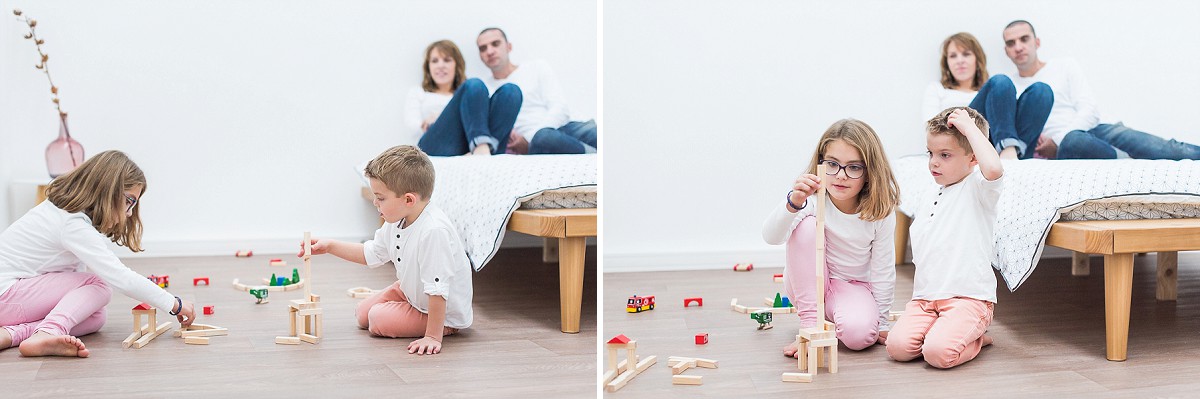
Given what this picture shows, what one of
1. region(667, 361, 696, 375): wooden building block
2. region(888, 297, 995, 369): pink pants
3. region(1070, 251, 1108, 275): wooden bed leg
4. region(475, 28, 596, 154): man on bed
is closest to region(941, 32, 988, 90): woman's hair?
region(1070, 251, 1108, 275): wooden bed leg

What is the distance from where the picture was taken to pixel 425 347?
66.1 inches

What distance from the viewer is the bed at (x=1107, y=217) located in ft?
5.27

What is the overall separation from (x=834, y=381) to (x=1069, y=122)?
1.83 metres

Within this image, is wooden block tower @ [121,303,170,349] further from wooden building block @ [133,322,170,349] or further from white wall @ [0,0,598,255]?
white wall @ [0,0,598,255]

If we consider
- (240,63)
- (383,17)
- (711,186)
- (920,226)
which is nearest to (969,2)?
(711,186)

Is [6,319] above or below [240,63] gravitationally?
below

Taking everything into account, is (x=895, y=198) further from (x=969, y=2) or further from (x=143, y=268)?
(x=143, y=268)

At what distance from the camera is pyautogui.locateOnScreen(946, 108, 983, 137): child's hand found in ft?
5.20

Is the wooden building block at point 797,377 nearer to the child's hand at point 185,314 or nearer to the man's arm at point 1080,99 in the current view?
the child's hand at point 185,314

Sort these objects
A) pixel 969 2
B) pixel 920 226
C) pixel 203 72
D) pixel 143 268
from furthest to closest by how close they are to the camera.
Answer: pixel 203 72 < pixel 969 2 < pixel 143 268 < pixel 920 226

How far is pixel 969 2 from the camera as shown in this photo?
2959 millimetres

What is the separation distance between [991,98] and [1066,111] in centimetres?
37

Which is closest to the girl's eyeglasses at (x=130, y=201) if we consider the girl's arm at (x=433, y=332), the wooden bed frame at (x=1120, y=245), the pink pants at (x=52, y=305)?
the pink pants at (x=52, y=305)

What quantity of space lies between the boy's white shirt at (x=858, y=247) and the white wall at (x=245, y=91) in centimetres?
150
